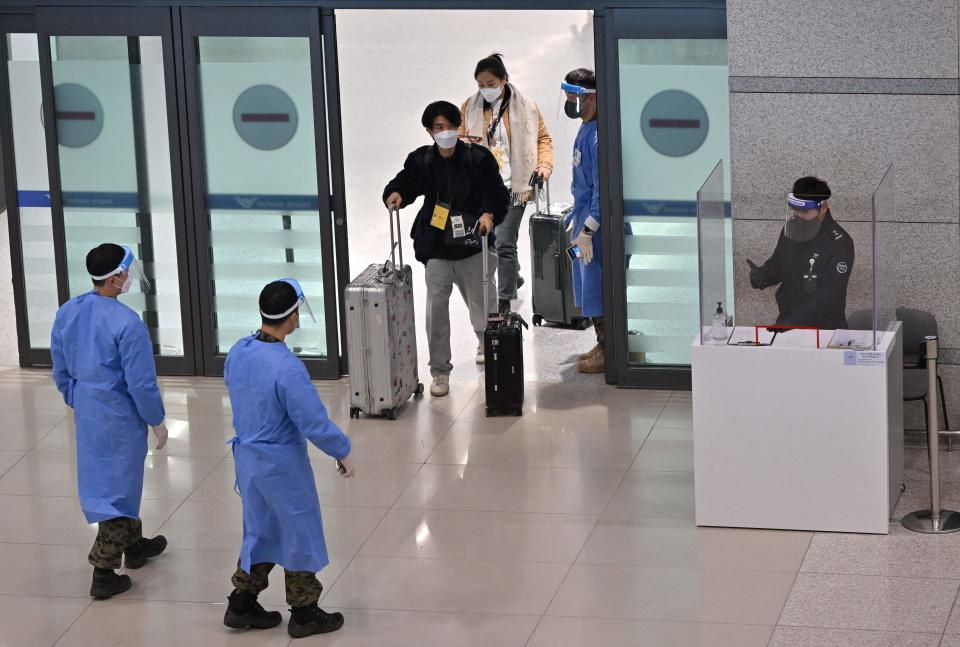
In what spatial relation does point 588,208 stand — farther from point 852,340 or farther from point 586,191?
point 852,340

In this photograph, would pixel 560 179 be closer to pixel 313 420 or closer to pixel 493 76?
pixel 493 76

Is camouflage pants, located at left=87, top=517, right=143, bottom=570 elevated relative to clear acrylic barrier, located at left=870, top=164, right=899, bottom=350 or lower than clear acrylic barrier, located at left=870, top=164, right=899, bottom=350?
lower

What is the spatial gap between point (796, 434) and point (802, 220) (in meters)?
1.04

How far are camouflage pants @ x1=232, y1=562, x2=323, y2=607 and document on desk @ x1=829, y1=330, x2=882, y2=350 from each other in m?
2.69

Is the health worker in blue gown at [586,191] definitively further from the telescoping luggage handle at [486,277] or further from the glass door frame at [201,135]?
the glass door frame at [201,135]

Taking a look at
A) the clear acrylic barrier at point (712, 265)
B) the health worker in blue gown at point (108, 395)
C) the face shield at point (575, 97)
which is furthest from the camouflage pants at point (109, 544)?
the face shield at point (575, 97)

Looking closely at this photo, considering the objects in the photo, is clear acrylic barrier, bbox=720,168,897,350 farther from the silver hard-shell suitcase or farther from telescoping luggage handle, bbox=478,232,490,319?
the silver hard-shell suitcase

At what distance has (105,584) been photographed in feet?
22.2

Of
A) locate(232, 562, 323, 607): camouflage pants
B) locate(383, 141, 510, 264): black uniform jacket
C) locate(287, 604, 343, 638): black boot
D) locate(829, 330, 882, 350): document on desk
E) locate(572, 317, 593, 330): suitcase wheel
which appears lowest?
locate(287, 604, 343, 638): black boot

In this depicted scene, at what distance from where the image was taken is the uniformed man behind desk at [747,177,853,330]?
23.5 feet

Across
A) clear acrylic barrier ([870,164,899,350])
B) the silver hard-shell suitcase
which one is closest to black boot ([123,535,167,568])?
the silver hard-shell suitcase

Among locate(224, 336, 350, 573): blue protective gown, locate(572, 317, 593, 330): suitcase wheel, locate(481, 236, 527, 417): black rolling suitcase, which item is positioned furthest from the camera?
locate(572, 317, 593, 330): suitcase wheel

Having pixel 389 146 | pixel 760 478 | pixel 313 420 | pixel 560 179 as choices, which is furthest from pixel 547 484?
pixel 389 146

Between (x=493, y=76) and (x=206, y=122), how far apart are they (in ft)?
6.48
